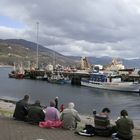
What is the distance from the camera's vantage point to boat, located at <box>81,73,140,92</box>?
316 feet

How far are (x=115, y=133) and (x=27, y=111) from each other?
202 inches

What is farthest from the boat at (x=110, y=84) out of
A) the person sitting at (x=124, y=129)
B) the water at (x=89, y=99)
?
the person sitting at (x=124, y=129)

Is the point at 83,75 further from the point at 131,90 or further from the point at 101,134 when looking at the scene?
the point at 101,134

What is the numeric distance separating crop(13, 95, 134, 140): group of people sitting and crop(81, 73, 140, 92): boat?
78157 millimetres

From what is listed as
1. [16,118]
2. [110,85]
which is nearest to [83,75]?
[110,85]

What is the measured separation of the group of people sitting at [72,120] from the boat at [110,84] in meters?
78.2

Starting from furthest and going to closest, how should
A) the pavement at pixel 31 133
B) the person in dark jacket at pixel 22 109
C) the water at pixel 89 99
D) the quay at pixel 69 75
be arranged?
the quay at pixel 69 75, the water at pixel 89 99, the person in dark jacket at pixel 22 109, the pavement at pixel 31 133

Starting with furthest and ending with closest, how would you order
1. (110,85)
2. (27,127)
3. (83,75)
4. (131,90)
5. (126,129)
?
(83,75) → (110,85) → (131,90) → (27,127) → (126,129)

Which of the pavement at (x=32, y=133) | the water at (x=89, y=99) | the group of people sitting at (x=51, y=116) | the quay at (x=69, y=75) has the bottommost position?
the water at (x=89, y=99)

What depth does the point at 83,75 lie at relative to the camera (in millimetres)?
131500

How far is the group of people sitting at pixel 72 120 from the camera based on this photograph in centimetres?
1557

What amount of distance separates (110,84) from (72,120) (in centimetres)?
8557

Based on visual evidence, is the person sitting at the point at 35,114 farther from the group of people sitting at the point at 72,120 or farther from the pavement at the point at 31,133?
the pavement at the point at 31,133

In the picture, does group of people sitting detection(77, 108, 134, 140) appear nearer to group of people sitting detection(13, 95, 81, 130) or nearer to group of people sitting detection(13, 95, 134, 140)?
group of people sitting detection(13, 95, 134, 140)
